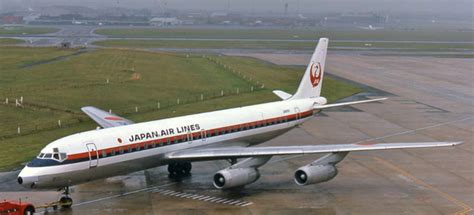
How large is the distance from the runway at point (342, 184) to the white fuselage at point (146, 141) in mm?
2219

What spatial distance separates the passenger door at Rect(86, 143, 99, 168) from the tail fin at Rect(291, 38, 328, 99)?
19.9 metres

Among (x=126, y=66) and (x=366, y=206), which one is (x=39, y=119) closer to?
(x=366, y=206)

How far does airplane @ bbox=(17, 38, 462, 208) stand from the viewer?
3469cm

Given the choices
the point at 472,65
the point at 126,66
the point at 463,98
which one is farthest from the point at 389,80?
the point at 126,66

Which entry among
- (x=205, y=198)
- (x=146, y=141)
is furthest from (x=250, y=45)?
(x=205, y=198)

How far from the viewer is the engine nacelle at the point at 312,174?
1507 inches

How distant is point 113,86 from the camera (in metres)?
86.1

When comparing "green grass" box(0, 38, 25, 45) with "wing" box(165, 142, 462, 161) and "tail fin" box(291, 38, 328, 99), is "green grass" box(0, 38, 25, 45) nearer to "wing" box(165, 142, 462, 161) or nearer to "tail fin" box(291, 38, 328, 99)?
"tail fin" box(291, 38, 328, 99)

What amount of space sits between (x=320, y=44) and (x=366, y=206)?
18.1m

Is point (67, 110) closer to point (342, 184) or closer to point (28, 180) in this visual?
point (28, 180)

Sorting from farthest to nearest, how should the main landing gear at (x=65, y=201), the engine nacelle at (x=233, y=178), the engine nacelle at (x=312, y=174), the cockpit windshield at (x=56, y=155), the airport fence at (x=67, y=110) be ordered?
the airport fence at (x=67, y=110) < the engine nacelle at (x=312, y=174) < the engine nacelle at (x=233, y=178) < the main landing gear at (x=65, y=201) < the cockpit windshield at (x=56, y=155)

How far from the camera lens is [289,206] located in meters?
36.9

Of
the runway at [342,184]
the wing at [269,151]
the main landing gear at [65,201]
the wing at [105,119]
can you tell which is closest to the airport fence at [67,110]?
the wing at [105,119]

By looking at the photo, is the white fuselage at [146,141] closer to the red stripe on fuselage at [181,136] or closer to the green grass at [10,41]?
the red stripe on fuselage at [181,136]
